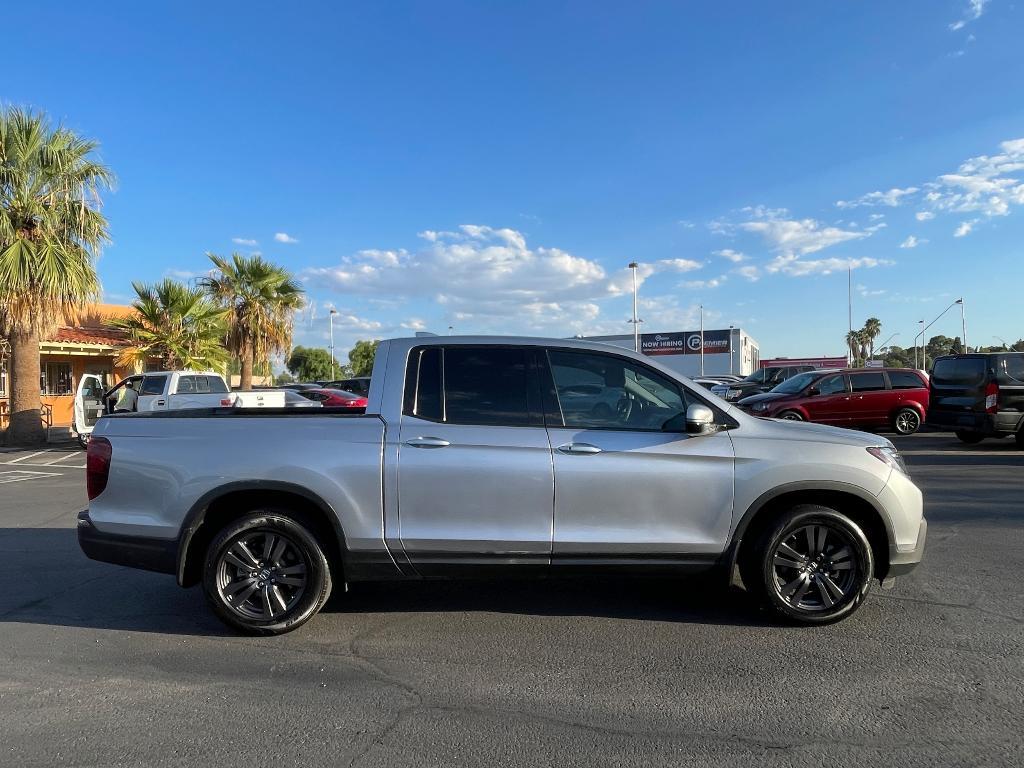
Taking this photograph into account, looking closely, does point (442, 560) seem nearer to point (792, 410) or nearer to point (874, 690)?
point (874, 690)

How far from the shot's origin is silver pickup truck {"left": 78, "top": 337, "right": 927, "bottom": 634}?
13.8ft

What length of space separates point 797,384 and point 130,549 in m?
15.4

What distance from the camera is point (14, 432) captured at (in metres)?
17.5

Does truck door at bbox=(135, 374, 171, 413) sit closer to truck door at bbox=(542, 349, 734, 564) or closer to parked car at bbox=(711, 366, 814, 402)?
truck door at bbox=(542, 349, 734, 564)

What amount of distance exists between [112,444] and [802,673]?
4295mm

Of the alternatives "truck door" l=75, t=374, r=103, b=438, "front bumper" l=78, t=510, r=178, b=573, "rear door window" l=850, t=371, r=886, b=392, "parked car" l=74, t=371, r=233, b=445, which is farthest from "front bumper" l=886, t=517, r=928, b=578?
"truck door" l=75, t=374, r=103, b=438

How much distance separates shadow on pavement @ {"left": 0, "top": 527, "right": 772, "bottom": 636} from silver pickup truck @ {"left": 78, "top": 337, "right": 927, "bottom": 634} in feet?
1.32

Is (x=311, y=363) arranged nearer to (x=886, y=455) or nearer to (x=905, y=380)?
(x=905, y=380)

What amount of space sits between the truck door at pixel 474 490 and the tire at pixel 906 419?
1497cm

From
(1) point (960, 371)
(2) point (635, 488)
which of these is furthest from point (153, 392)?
(1) point (960, 371)

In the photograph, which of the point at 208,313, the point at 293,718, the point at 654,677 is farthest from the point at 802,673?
the point at 208,313

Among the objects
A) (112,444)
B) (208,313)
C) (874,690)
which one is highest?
(208,313)

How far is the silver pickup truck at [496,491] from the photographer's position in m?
4.20

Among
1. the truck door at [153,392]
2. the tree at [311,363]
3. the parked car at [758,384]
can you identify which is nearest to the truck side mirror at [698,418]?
the truck door at [153,392]
